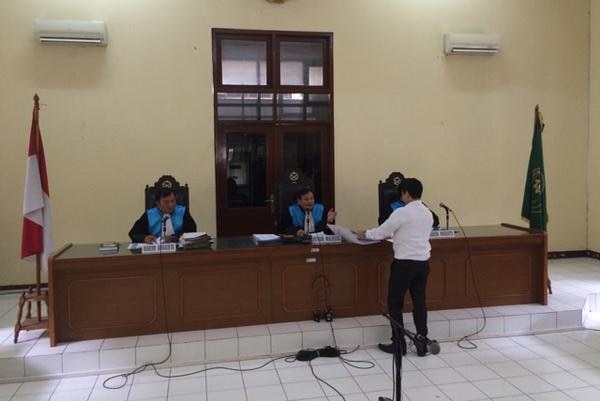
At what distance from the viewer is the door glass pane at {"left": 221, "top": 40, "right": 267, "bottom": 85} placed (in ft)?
18.1

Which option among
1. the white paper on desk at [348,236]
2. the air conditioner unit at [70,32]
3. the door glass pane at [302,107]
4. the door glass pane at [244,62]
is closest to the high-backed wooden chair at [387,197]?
the white paper on desk at [348,236]

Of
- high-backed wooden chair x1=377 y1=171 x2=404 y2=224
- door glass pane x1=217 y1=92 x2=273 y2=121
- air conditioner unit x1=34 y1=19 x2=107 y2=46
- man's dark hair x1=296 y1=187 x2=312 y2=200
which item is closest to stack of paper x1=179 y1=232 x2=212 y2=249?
man's dark hair x1=296 y1=187 x2=312 y2=200

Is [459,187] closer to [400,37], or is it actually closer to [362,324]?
→ [400,37]

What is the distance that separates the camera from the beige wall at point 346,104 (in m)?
5.16

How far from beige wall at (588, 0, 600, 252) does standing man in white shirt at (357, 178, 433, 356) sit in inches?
157

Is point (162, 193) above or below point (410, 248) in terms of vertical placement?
above

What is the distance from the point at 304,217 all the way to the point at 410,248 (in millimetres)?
1262

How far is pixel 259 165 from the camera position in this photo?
568 centimetres

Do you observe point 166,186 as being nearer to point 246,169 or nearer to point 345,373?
point 246,169

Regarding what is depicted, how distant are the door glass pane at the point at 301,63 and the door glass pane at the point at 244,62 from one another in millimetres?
221

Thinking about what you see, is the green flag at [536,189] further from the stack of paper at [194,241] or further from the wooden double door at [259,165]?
the stack of paper at [194,241]

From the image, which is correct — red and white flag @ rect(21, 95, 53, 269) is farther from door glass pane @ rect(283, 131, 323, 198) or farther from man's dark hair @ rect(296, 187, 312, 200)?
door glass pane @ rect(283, 131, 323, 198)

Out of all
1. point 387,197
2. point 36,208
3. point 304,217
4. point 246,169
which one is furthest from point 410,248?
point 36,208

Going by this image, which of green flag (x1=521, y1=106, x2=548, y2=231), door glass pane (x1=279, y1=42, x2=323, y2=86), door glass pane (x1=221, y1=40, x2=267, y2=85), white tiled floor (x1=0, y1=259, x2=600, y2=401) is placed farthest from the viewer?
door glass pane (x1=279, y1=42, x2=323, y2=86)
